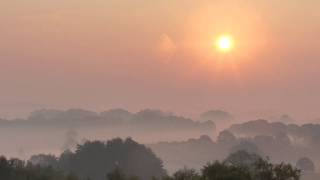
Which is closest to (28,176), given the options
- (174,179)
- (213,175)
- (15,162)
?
(15,162)

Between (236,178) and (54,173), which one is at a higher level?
(54,173)

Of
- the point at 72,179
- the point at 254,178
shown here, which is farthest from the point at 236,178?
the point at 72,179

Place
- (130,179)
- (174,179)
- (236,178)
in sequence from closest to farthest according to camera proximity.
Result: (236,178) → (174,179) → (130,179)

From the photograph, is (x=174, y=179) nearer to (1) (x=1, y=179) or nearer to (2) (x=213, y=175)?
(2) (x=213, y=175)

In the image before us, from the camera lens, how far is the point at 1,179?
5197 inches

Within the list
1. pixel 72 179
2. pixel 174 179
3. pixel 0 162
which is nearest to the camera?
pixel 174 179

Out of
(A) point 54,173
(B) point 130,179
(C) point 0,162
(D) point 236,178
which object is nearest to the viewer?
(D) point 236,178

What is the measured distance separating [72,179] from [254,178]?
57080mm

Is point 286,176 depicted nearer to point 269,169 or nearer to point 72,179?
point 269,169

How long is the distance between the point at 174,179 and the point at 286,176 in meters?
17.1

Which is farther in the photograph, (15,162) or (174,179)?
(15,162)

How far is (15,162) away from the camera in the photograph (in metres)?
150

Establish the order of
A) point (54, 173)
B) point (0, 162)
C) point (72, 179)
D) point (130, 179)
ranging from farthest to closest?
1. point (54, 173)
2. point (0, 162)
3. point (72, 179)
4. point (130, 179)

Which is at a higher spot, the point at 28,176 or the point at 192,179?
the point at 28,176
